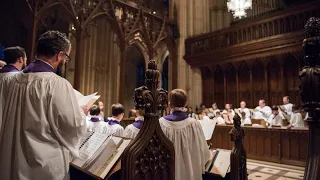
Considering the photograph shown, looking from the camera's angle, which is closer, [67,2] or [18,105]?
[18,105]

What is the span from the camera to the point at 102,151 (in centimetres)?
184

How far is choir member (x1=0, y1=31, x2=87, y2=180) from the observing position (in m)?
1.67

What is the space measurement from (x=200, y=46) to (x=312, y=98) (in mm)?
11564

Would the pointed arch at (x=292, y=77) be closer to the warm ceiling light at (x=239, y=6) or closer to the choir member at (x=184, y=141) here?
the warm ceiling light at (x=239, y=6)

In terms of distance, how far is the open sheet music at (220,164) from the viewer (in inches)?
104

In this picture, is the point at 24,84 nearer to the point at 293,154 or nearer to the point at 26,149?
the point at 26,149

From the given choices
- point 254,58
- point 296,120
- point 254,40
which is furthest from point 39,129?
point 254,58

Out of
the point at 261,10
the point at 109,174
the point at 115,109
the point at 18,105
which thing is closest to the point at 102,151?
the point at 109,174

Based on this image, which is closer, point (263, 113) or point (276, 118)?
point (276, 118)

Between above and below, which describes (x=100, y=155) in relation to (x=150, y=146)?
below

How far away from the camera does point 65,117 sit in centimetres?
172

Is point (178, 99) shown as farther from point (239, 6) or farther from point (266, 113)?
point (266, 113)

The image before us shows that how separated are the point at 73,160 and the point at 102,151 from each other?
34cm

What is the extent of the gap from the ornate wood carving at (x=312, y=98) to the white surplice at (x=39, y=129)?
1.44 meters
